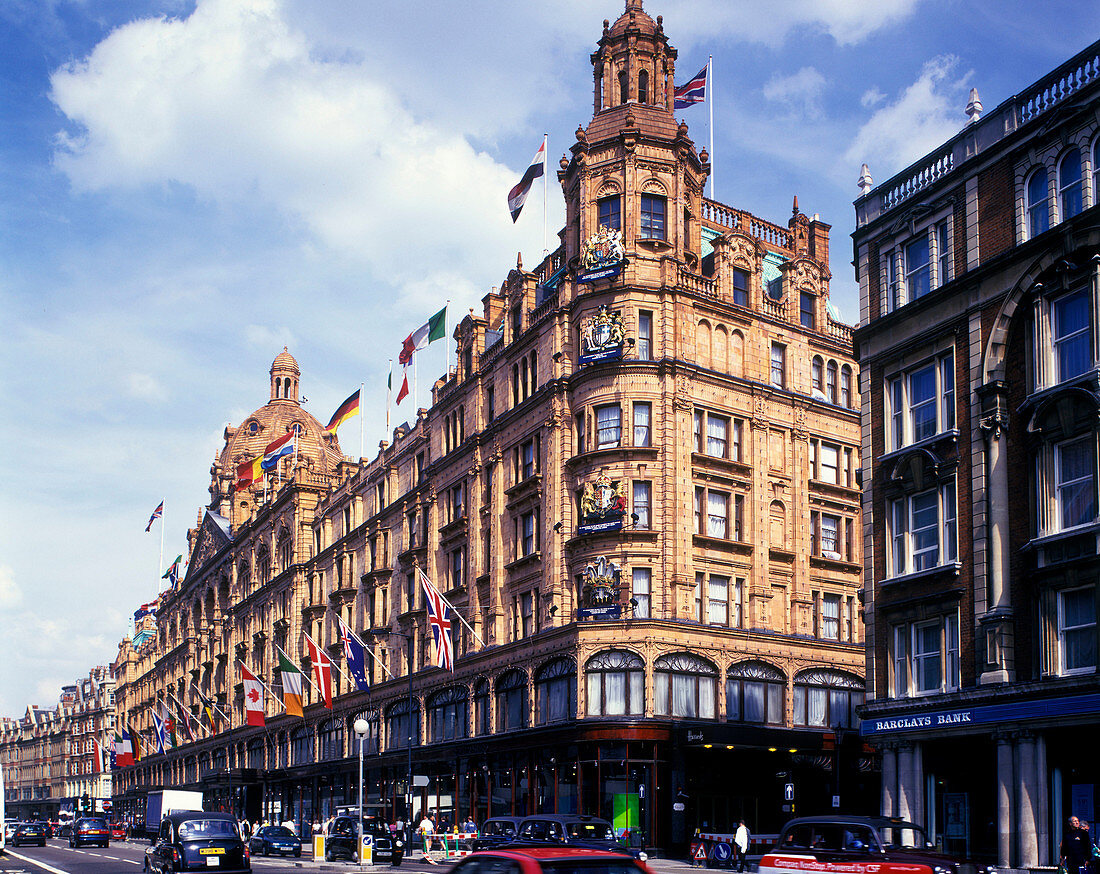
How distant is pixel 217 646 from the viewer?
12288 centimetres

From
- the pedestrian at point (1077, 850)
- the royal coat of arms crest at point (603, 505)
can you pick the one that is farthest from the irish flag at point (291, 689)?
the pedestrian at point (1077, 850)

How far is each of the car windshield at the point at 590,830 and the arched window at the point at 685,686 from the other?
16.1 metres

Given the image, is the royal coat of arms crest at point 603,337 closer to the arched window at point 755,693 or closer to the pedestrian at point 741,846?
the arched window at point 755,693

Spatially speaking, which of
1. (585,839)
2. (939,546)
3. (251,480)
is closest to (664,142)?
(939,546)

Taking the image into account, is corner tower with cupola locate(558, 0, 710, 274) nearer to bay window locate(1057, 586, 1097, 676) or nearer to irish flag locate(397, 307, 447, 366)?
irish flag locate(397, 307, 447, 366)

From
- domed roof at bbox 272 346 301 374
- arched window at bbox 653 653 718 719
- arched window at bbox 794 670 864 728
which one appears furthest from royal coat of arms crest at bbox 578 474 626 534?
domed roof at bbox 272 346 301 374

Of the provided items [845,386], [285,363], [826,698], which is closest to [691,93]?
[845,386]

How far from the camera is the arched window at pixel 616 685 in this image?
51.0 metres

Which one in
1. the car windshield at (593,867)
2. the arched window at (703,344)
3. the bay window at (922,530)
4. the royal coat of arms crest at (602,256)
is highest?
the royal coat of arms crest at (602,256)

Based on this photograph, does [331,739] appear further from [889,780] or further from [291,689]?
[889,780]

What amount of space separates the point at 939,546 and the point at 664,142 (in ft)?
92.1

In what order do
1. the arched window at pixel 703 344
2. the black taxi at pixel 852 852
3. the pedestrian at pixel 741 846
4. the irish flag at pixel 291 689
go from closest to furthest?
1. the black taxi at pixel 852 852
2. the pedestrian at pixel 741 846
3. the arched window at pixel 703 344
4. the irish flag at pixel 291 689

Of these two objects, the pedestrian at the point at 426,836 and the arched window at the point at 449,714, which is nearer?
the pedestrian at the point at 426,836

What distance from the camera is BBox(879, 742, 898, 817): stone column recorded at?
34500 millimetres
